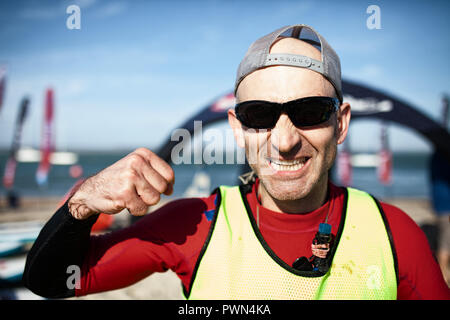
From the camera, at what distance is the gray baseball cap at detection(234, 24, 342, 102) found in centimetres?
148

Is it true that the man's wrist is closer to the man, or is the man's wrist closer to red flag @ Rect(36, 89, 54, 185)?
the man

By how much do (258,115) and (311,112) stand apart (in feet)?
0.91

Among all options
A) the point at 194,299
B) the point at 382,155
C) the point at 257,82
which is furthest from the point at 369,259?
the point at 382,155

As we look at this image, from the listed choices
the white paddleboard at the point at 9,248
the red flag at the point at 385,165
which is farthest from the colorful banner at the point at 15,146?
the red flag at the point at 385,165

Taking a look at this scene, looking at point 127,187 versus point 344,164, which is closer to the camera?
point 127,187

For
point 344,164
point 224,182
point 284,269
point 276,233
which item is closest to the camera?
point 284,269

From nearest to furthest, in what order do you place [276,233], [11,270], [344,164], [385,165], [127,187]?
[127,187]
[276,233]
[11,270]
[344,164]
[385,165]

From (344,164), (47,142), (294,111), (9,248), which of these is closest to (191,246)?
(294,111)

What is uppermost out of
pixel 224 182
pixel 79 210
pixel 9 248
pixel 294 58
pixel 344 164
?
pixel 294 58

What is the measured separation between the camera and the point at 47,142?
11477 mm

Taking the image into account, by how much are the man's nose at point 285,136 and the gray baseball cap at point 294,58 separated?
0.29 m

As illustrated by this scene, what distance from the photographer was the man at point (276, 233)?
54.6 inches

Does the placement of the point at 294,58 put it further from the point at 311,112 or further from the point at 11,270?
the point at 11,270
